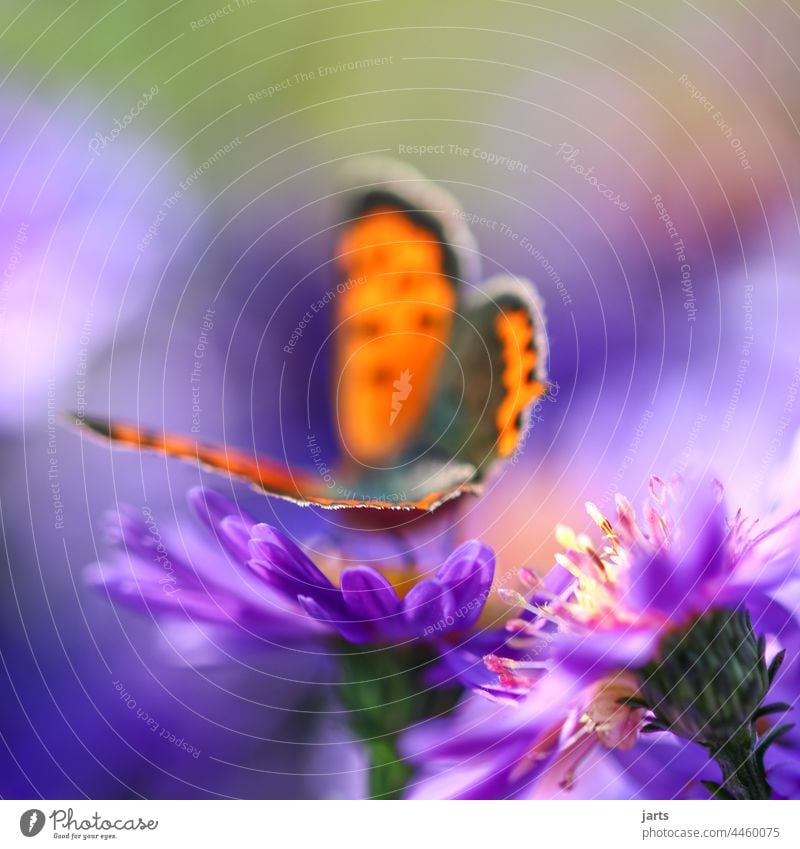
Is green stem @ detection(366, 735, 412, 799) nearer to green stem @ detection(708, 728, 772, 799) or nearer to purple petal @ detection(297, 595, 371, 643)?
purple petal @ detection(297, 595, 371, 643)

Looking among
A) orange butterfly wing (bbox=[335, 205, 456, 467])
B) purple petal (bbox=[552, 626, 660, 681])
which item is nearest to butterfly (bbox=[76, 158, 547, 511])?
orange butterfly wing (bbox=[335, 205, 456, 467])

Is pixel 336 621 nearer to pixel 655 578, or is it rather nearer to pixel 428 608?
pixel 428 608

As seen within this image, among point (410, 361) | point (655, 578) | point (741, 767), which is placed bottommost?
point (741, 767)

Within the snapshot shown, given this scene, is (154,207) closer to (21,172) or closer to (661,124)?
(21,172)

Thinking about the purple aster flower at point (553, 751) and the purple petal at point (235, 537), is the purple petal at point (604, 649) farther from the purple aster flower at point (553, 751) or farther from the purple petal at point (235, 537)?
the purple petal at point (235, 537)

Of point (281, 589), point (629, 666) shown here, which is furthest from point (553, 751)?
point (281, 589)

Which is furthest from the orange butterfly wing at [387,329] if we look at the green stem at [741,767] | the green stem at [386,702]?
the green stem at [741,767]
